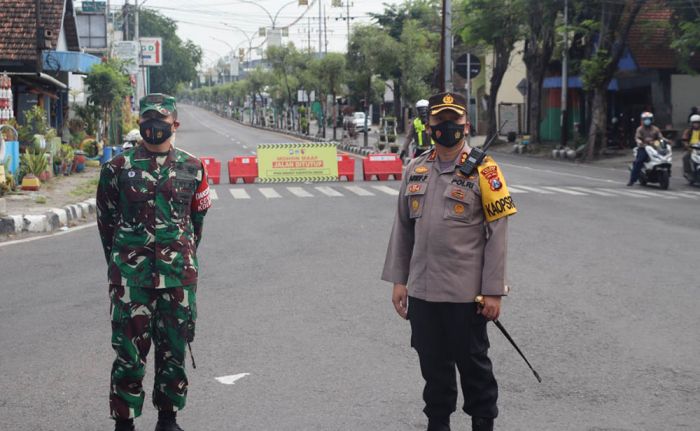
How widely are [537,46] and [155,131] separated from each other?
40.4 meters

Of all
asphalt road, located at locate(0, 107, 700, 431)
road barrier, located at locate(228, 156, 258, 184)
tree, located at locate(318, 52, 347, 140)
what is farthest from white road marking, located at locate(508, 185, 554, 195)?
tree, located at locate(318, 52, 347, 140)

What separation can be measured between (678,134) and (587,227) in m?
27.2

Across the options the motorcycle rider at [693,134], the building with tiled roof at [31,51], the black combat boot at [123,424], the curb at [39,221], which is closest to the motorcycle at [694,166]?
the motorcycle rider at [693,134]

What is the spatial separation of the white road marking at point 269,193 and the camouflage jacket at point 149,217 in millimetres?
15305

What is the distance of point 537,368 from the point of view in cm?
640

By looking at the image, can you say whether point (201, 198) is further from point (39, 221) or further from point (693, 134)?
point (693, 134)

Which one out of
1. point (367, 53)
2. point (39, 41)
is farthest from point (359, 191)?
point (367, 53)

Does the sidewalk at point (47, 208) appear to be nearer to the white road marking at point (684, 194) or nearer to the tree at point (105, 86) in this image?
the white road marking at point (684, 194)

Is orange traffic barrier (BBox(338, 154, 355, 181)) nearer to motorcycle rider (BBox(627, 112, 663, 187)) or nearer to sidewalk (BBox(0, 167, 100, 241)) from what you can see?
sidewalk (BBox(0, 167, 100, 241))


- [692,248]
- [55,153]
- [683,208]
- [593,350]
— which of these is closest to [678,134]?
[683,208]

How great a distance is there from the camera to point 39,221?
14.6 m

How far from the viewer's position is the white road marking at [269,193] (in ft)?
67.2

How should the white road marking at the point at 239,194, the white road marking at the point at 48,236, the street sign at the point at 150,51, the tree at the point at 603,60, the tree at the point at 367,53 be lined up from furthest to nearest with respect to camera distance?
the street sign at the point at 150,51 → the tree at the point at 367,53 → the tree at the point at 603,60 → the white road marking at the point at 239,194 → the white road marking at the point at 48,236

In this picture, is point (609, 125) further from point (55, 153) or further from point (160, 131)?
point (160, 131)
